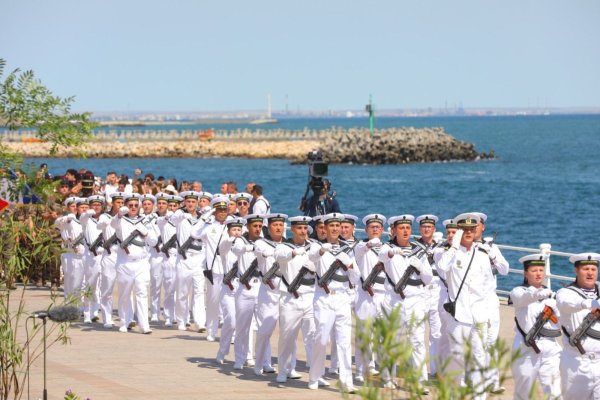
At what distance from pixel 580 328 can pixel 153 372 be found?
6185 millimetres

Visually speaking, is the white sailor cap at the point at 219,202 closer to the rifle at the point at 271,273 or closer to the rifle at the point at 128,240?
the rifle at the point at 128,240

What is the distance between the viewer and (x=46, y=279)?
87.0ft

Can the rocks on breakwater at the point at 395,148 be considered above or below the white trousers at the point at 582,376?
below

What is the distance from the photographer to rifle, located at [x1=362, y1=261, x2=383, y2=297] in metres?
16.3

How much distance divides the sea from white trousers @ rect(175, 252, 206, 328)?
16.8 meters

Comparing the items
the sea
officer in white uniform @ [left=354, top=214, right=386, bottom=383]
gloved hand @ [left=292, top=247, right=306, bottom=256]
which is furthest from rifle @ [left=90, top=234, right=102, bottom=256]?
the sea

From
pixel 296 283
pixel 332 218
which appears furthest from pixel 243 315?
pixel 332 218

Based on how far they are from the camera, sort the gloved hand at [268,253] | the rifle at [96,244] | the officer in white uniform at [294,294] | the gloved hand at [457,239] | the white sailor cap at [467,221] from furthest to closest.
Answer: the rifle at [96,244] → the gloved hand at [268,253] → the officer in white uniform at [294,294] → the white sailor cap at [467,221] → the gloved hand at [457,239]

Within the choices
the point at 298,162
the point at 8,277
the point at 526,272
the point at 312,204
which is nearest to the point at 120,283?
the point at 312,204

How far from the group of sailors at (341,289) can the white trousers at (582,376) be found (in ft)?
0.04

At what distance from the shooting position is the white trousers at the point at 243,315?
17438 millimetres

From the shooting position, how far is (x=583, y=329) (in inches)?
509

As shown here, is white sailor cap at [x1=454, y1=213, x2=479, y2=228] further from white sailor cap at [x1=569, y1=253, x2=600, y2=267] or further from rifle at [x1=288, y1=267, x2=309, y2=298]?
white sailor cap at [x1=569, y1=253, x2=600, y2=267]

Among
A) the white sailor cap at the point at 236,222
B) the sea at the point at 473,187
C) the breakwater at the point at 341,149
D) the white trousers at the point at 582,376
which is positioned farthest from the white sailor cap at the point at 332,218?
the breakwater at the point at 341,149
